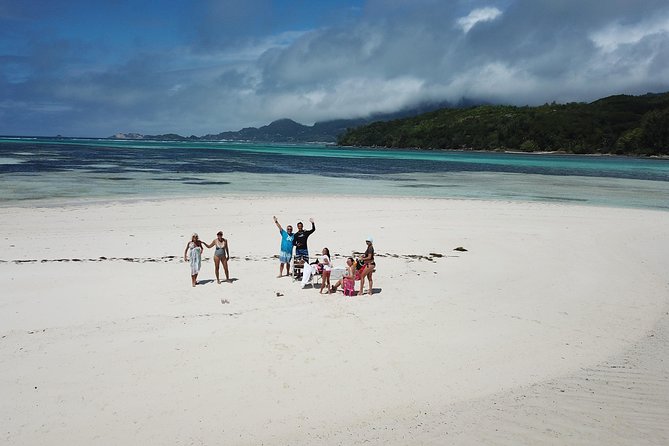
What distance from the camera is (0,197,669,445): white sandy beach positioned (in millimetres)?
6508

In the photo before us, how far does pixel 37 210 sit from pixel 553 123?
164 meters

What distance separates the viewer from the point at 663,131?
12338 centimetres

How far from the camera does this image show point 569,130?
150m

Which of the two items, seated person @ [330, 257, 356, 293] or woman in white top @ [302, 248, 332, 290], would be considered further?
woman in white top @ [302, 248, 332, 290]

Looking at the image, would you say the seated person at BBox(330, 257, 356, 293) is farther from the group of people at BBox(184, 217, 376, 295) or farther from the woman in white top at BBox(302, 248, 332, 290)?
the woman in white top at BBox(302, 248, 332, 290)

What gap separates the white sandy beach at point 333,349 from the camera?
6508mm

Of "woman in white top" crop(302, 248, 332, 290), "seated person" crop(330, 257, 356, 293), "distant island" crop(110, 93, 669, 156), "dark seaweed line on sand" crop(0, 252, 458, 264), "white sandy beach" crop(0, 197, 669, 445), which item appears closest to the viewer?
"white sandy beach" crop(0, 197, 669, 445)

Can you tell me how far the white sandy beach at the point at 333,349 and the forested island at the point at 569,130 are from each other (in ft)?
447

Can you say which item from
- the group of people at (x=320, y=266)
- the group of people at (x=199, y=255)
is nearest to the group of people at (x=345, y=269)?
the group of people at (x=320, y=266)

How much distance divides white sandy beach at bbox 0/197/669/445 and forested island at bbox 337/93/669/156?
136m

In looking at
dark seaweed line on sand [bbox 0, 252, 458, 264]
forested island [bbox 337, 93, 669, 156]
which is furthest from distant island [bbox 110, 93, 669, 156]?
dark seaweed line on sand [bbox 0, 252, 458, 264]

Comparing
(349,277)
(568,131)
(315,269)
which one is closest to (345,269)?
(349,277)

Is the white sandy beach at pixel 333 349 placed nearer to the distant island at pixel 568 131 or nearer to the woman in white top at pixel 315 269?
the woman in white top at pixel 315 269

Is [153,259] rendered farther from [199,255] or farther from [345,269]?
[345,269]
